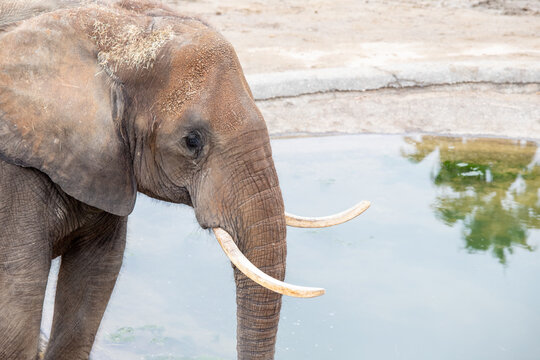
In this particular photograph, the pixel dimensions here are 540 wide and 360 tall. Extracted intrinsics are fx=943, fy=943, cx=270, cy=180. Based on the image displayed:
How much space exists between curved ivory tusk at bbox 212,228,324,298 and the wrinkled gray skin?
0.05 meters

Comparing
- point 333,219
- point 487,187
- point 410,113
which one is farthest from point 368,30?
point 333,219

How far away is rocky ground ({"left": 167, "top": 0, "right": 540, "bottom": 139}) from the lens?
6.83 meters

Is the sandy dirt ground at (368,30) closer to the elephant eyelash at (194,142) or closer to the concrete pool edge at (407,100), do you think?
the concrete pool edge at (407,100)

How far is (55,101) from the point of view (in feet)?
8.91

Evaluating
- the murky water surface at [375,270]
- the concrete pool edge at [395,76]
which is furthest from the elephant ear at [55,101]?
the concrete pool edge at [395,76]

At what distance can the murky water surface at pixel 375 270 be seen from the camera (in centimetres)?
411

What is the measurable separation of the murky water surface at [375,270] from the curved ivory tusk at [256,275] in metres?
1.37

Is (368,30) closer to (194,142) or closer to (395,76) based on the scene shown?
(395,76)

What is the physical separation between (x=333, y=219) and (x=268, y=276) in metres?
0.36

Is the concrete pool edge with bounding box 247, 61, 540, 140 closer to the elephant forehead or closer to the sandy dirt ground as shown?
the sandy dirt ground

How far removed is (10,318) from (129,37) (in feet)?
3.03

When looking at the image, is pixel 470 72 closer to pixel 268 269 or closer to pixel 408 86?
pixel 408 86

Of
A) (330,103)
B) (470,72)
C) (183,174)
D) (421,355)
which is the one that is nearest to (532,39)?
(470,72)

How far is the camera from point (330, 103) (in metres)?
6.98
